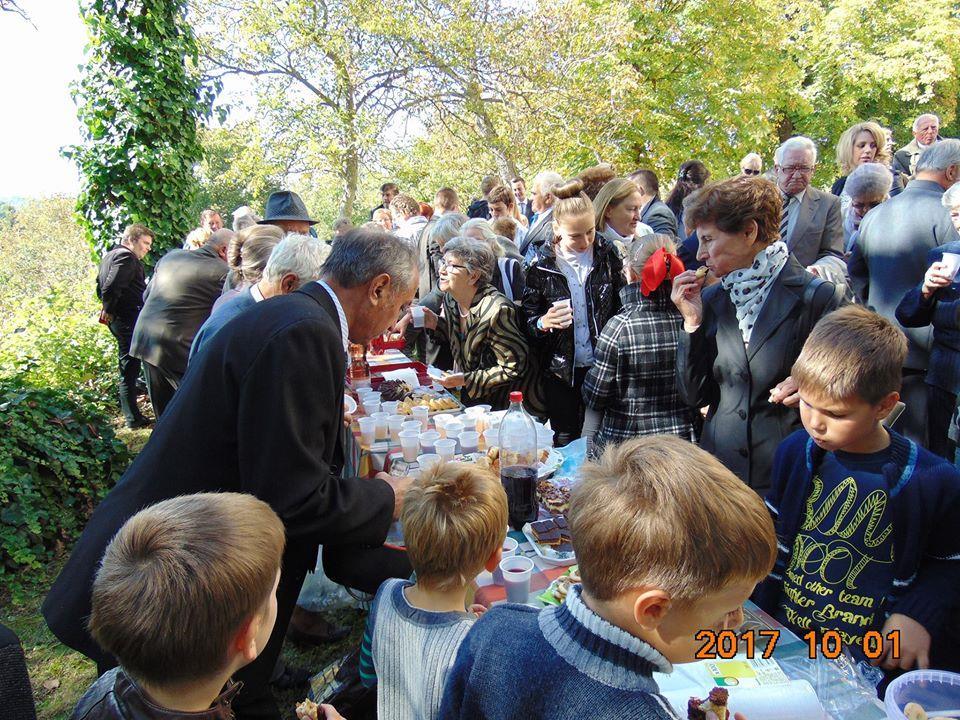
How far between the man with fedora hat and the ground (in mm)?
3732

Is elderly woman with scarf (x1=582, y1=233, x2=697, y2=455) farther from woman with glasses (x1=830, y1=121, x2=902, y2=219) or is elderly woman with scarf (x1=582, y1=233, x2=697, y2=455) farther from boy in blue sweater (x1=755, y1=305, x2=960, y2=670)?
woman with glasses (x1=830, y1=121, x2=902, y2=219)

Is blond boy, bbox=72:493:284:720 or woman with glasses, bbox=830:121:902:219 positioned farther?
woman with glasses, bbox=830:121:902:219

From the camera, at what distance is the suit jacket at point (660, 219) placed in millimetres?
6109

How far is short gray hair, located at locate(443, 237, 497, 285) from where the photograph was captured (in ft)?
13.4

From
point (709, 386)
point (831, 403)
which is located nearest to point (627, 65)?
point (709, 386)

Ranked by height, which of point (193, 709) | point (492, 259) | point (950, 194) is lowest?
point (193, 709)

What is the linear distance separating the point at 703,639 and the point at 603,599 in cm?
57

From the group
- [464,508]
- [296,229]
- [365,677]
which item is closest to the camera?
[464,508]

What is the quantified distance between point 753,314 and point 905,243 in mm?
2187

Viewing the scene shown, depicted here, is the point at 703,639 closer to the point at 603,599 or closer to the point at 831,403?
the point at 603,599

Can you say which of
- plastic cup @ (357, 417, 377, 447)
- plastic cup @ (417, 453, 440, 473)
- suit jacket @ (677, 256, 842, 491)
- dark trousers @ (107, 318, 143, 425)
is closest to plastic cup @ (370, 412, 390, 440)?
plastic cup @ (357, 417, 377, 447)

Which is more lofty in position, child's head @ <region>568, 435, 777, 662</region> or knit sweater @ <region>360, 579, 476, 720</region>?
child's head @ <region>568, 435, 777, 662</region>

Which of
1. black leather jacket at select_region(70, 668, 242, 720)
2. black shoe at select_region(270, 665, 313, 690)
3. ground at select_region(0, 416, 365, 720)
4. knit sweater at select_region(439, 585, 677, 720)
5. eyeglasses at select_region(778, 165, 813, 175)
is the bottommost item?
ground at select_region(0, 416, 365, 720)

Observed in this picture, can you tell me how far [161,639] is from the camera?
128cm
